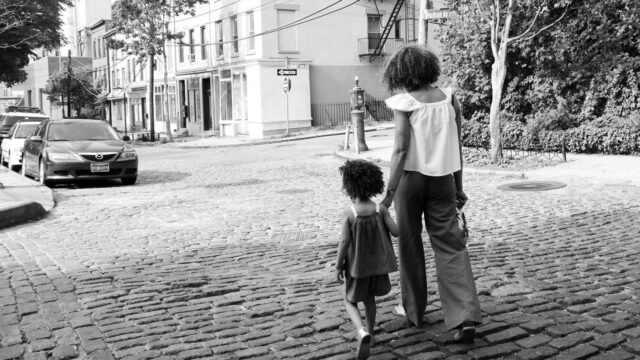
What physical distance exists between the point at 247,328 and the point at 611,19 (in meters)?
15.4

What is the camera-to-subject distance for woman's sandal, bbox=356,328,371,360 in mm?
3910

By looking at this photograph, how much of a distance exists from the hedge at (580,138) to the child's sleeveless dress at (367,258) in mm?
12778

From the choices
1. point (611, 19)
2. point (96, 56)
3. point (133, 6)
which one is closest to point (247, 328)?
point (611, 19)

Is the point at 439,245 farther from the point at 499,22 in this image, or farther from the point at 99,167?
the point at 499,22

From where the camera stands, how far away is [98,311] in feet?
17.1

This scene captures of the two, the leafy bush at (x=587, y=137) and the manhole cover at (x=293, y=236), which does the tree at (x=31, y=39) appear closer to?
the leafy bush at (x=587, y=137)

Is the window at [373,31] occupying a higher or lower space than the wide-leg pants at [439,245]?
higher

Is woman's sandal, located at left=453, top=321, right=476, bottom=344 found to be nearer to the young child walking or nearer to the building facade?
the young child walking

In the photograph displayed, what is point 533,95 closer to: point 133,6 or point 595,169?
point 595,169

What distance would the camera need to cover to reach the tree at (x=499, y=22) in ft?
51.2

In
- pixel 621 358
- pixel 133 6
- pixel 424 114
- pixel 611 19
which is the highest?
pixel 133 6

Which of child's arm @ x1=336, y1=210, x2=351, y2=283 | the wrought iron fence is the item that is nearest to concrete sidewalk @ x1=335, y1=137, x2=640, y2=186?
Result: child's arm @ x1=336, y1=210, x2=351, y2=283

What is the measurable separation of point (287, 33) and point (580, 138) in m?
21.1

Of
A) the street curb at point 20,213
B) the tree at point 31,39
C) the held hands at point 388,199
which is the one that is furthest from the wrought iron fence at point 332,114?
the held hands at point 388,199
